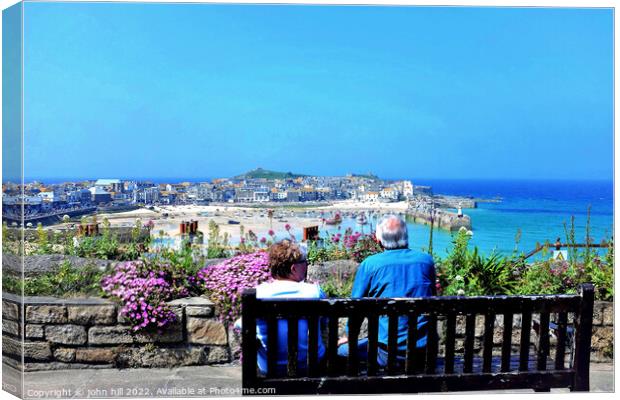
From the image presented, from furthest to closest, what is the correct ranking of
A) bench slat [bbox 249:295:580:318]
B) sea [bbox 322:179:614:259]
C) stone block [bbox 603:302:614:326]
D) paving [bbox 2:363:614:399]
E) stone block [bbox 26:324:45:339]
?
sea [bbox 322:179:614:259] < stone block [bbox 603:302:614:326] < stone block [bbox 26:324:45:339] < paving [bbox 2:363:614:399] < bench slat [bbox 249:295:580:318]

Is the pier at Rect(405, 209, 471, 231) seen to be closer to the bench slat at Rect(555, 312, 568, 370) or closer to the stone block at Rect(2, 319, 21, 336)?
the bench slat at Rect(555, 312, 568, 370)

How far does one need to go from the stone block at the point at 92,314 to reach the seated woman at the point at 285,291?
1.35m

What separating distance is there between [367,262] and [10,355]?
2531 millimetres

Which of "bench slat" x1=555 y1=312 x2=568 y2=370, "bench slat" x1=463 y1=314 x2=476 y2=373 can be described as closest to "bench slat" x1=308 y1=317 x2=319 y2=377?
"bench slat" x1=463 y1=314 x2=476 y2=373

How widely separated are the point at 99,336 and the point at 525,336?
265 cm

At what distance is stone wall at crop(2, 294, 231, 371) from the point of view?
4.62m

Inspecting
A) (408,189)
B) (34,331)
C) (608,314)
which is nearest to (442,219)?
(408,189)

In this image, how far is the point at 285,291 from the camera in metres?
3.68

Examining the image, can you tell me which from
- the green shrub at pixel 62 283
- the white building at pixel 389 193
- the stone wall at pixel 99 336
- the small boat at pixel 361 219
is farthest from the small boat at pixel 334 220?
the green shrub at pixel 62 283

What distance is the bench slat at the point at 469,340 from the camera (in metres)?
3.60

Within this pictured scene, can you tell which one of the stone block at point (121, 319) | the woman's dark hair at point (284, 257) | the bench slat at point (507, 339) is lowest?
the stone block at point (121, 319)

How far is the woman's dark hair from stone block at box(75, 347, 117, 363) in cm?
156

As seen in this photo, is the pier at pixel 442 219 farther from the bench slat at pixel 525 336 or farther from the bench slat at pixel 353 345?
the bench slat at pixel 353 345

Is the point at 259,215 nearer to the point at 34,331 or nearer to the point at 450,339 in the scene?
the point at 34,331
